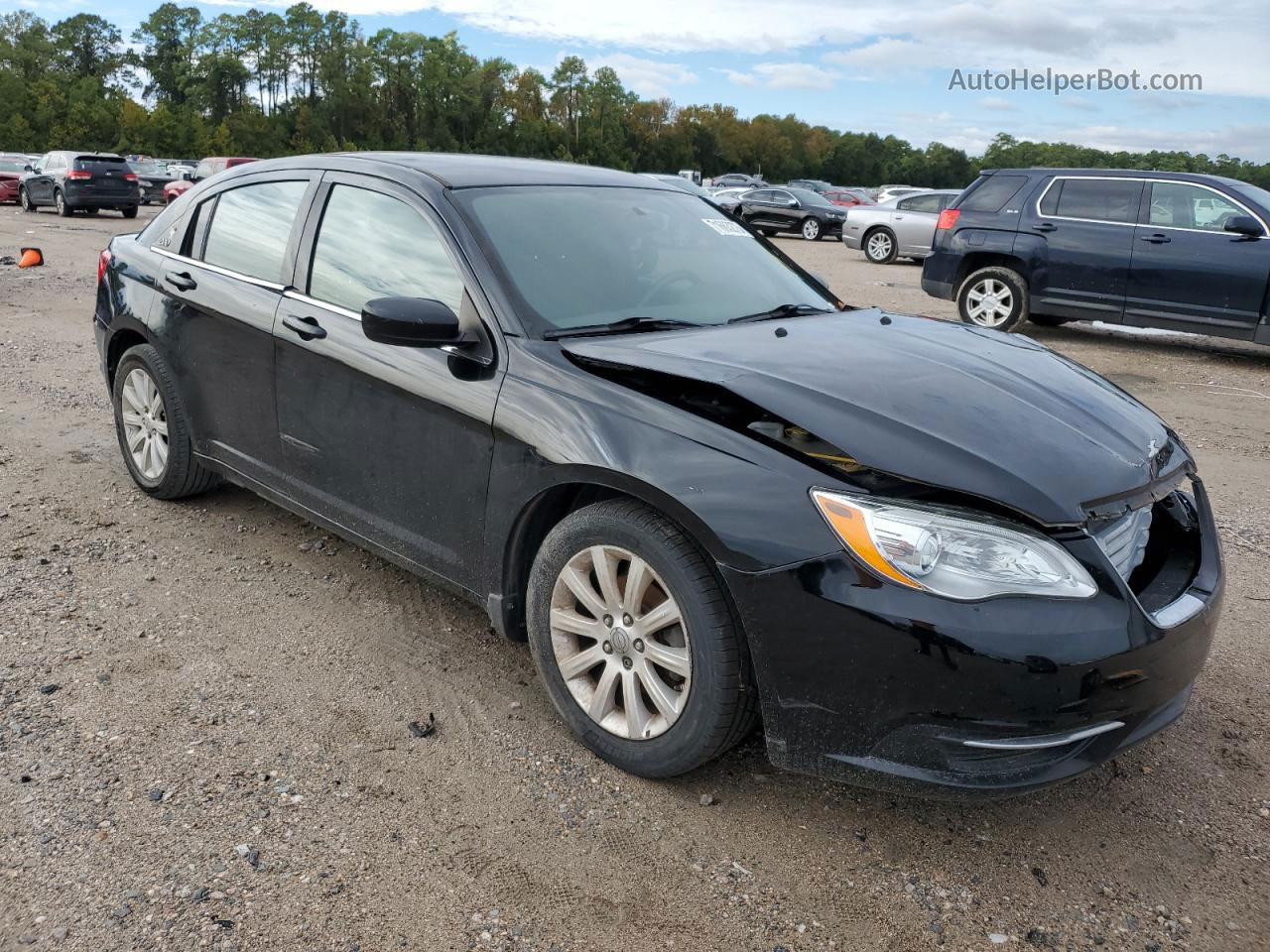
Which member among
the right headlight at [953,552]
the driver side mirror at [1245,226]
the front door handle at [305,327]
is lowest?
the right headlight at [953,552]

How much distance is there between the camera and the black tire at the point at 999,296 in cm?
1109

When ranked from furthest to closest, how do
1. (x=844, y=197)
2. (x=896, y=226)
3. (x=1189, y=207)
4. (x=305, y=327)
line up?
(x=844, y=197)
(x=896, y=226)
(x=1189, y=207)
(x=305, y=327)

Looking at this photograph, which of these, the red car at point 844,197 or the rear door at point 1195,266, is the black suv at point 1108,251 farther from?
the red car at point 844,197

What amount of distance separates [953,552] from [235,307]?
9.59 ft

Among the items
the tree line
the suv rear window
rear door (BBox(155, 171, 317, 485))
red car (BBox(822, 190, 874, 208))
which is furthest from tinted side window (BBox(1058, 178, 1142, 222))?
the tree line

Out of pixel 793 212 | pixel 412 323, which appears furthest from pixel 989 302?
pixel 793 212

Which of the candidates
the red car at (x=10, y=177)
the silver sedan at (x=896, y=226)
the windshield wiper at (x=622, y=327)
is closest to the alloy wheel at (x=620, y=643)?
the windshield wiper at (x=622, y=327)

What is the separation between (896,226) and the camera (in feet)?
68.0

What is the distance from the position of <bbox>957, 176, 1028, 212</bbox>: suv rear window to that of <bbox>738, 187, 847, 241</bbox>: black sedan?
16.2 metres

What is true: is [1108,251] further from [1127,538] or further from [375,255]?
[375,255]

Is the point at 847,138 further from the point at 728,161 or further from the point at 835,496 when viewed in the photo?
the point at 835,496

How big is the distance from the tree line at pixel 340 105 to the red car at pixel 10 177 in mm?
48368

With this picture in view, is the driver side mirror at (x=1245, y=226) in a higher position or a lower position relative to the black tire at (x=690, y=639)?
higher

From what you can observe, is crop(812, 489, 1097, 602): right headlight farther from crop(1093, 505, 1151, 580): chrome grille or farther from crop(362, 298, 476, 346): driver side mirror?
crop(362, 298, 476, 346): driver side mirror
